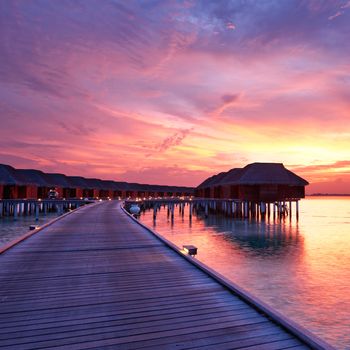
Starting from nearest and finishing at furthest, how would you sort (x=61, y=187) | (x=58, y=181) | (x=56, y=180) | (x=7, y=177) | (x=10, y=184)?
(x=7, y=177)
(x=10, y=184)
(x=61, y=187)
(x=56, y=180)
(x=58, y=181)

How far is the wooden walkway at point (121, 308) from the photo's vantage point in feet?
13.4

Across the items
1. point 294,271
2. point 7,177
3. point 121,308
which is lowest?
point 294,271

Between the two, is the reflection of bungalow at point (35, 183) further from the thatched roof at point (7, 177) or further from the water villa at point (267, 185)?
the water villa at point (267, 185)

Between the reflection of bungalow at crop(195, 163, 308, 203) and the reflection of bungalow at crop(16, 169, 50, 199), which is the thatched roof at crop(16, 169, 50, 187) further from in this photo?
the reflection of bungalow at crop(195, 163, 308, 203)

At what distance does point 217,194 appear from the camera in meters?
60.9

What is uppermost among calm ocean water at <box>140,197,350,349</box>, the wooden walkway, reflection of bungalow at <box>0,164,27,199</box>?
reflection of bungalow at <box>0,164,27,199</box>

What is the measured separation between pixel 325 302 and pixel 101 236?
8.91m

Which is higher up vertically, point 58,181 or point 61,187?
point 58,181

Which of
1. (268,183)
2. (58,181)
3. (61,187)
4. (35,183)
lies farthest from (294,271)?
(58,181)

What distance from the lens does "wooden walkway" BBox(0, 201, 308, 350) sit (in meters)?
4.08

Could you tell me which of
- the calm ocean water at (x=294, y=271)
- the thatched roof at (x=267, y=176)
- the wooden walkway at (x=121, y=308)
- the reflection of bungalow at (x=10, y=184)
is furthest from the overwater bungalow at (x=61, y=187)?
the wooden walkway at (x=121, y=308)

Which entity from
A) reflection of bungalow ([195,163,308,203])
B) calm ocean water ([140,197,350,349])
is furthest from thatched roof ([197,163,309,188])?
calm ocean water ([140,197,350,349])

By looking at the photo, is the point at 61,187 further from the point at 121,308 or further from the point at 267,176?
the point at 121,308

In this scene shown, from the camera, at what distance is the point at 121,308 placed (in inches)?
204
